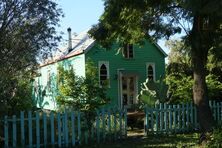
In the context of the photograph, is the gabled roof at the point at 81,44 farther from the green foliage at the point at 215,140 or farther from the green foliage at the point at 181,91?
the green foliage at the point at 215,140

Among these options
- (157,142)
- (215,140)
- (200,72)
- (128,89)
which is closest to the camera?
(215,140)

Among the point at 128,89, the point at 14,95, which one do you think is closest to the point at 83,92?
the point at 14,95

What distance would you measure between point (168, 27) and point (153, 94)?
5477mm

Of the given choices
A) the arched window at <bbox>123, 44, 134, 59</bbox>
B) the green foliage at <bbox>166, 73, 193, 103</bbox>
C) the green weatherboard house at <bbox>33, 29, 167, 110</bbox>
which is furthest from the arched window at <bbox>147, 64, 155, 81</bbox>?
the green foliage at <bbox>166, 73, 193, 103</bbox>

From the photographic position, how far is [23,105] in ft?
45.2

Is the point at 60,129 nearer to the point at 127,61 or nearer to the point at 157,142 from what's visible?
the point at 157,142

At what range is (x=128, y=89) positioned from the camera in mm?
28812

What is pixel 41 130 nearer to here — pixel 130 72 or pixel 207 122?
pixel 207 122

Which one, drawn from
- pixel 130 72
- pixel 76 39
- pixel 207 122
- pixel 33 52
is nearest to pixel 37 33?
pixel 33 52

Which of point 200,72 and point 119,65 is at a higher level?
point 119,65

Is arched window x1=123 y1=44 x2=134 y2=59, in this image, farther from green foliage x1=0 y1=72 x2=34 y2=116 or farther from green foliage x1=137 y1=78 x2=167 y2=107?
green foliage x1=0 y1=72 x2=34 y2=116

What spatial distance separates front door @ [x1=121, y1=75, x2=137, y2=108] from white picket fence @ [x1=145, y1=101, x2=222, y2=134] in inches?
479

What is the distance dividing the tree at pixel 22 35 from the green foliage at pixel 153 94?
5.92 meters

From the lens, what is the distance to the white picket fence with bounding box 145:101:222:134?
15.4 m
